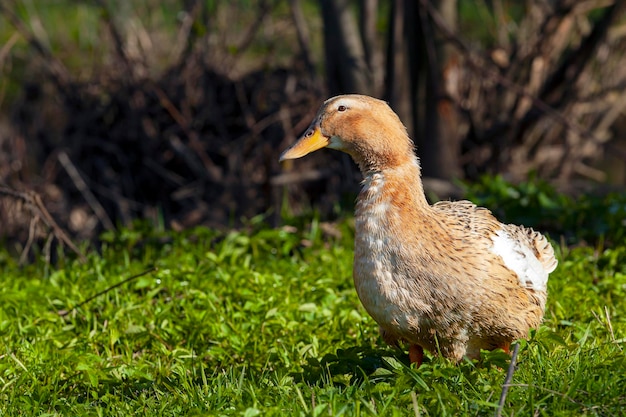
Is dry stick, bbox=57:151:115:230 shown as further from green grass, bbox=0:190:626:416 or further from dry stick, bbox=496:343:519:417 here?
dry stick, bbox=496:343:519:417

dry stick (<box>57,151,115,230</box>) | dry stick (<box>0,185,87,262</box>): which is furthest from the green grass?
dry stick (<box>57,151,115,230</box>)

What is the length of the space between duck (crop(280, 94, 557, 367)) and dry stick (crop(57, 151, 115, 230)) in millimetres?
4321

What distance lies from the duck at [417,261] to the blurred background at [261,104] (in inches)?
137

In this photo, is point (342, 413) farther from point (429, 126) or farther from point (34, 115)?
point (34, 115)

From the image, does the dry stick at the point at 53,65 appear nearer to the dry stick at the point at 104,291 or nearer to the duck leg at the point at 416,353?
the dry stick at the point at 104,291

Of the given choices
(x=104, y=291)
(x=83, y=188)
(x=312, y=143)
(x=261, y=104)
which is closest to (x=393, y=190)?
(x=312, y=143)

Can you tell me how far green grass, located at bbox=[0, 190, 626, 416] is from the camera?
333 cm

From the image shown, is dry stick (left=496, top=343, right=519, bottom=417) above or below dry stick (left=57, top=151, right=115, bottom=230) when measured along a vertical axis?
above

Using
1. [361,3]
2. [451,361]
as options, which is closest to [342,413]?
[451,361]

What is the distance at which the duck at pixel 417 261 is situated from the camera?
354 centimetres

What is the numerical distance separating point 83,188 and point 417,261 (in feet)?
16.2

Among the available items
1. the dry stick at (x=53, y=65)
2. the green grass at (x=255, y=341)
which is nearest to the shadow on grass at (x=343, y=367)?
the green grass at (x=255, y=341)

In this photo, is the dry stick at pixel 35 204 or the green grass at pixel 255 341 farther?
the dry stick at pixel 35 204

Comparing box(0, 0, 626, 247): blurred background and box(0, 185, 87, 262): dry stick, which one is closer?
box(0, 185, 87, 262): dry stick
